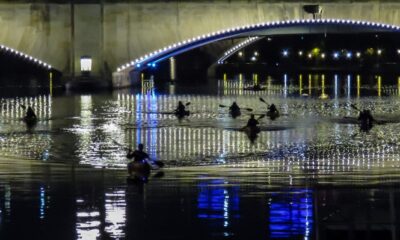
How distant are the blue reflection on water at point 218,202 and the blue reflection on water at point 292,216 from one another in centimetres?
84

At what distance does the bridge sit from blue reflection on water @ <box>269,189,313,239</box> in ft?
171

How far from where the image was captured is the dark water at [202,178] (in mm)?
19938

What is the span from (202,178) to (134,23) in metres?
51.2

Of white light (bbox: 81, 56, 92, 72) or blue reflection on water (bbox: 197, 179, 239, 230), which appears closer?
blue reflection on water (bbox: 197, 179, 239, 230)

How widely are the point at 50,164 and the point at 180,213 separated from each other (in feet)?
33.0

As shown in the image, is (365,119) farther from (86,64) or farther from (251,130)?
(86,64)

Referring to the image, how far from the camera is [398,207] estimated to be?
2188 centimetres

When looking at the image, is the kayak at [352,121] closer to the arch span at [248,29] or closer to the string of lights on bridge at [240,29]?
the string of lights on bridge at [240,29]

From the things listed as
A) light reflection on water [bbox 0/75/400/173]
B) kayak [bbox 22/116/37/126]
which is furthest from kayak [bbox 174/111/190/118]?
kayak [bbox 22/116/37/126]

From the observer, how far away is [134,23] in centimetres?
7700

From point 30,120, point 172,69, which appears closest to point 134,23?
point 30,120

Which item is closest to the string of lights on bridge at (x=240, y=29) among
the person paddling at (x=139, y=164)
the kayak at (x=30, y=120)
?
the kayak at (x=30, y=120)

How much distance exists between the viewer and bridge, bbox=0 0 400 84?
75.2 meters

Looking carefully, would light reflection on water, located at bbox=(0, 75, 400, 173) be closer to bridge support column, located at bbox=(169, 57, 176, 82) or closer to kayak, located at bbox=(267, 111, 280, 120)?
→ kayak, located at bbox=(267, 111, 280, 120)
